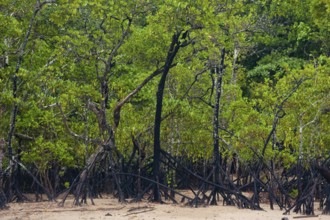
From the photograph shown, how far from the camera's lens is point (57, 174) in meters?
18.0

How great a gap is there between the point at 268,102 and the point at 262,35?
918cm

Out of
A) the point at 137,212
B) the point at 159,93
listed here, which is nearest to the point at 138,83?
the point at 159,93

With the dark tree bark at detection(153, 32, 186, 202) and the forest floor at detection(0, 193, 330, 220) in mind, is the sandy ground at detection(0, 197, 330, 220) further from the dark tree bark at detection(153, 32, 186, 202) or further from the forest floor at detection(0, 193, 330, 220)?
the dark tree bark at detection(153, 32, 186, 202)

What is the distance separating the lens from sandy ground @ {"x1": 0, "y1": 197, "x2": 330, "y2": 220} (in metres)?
12.4

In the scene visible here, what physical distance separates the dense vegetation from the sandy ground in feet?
1.41

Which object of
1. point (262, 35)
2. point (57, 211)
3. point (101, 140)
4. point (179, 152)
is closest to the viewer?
point (57, 211)

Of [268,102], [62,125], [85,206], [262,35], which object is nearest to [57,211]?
[85,206]

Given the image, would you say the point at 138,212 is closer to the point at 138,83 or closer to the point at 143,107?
the point at 138,83

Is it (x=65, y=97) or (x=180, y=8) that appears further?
(x=65, y=97)

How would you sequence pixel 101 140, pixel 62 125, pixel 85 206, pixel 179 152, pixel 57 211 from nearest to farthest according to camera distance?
pixel 57 211 → pixel 85 206 → pixel 101 140 → pixel 62 125 → pixel 179 152

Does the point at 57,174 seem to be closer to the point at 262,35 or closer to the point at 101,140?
the point at 101,140

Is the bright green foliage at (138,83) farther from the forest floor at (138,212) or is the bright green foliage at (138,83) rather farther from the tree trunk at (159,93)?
the forest floor at (138,212)

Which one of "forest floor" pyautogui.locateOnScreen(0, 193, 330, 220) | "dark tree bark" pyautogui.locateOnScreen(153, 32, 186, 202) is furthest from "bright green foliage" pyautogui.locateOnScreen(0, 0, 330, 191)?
"forest floor" pyautogui.locateOnScreen(0, 193, 330, 220)

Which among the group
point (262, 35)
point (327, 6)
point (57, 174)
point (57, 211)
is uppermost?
point (262, 35)
